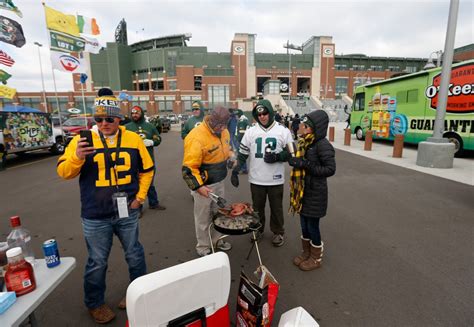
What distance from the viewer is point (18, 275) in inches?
61.4

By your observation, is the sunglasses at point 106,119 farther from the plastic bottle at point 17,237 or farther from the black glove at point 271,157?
the black glove at point 271,157

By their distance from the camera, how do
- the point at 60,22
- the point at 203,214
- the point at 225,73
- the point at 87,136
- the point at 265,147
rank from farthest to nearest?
the point at 225,73
the point at 60,22
the point at 265,147
the point at 203,214
the point at 87,136

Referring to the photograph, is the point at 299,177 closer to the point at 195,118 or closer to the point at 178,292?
the point at 178,292

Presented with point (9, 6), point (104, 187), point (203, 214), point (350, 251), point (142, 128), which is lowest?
point (350, 251)

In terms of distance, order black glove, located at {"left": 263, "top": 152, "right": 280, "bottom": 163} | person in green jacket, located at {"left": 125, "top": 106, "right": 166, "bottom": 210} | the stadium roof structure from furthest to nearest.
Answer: the stadium roof structure
person in green jacket, located at {"left": 125, "top": 106, "right": 166, "bottom": 210}
black glove, located at {"left": 263, "top": 152, "right": 280, "bottom": 163}

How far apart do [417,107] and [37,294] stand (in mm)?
14197

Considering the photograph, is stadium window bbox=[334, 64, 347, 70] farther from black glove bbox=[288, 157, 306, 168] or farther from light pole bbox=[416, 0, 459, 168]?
black glove bbox=[288, 157, 306, 168]

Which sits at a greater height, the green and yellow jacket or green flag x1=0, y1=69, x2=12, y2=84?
green flag x1=0, y1=69, x2=12, y2=84

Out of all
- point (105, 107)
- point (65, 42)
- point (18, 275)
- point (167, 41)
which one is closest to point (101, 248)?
point (18, 275)

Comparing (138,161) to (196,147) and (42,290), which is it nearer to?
(196,147)

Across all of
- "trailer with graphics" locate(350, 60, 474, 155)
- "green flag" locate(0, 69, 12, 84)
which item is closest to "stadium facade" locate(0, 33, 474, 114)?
"trailer with graphics" locate(350, 60, 474, 155)

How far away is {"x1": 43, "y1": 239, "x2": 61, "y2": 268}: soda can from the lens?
1.80 meters

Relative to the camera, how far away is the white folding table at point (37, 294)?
4.57 feet

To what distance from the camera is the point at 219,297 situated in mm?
1662
